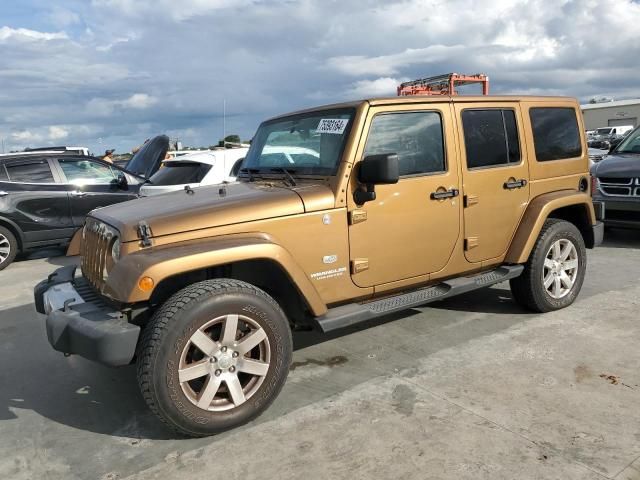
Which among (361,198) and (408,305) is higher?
(361,198)

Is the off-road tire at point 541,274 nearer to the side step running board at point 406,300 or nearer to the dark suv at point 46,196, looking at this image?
the side step running board at point 406,300

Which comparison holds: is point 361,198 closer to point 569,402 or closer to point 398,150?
point 398,150

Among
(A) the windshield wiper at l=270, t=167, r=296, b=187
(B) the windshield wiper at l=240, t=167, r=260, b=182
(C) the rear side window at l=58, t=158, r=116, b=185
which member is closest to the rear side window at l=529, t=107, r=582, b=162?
(A) the windshield wiper at l=270, t=167, r=296, b=187

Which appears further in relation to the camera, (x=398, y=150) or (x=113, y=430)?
(x=398, y=150)

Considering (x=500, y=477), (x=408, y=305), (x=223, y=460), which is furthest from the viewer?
(x=408, y=305)

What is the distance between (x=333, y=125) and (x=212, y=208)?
3.70ft

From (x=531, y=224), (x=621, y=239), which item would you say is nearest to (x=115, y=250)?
(x=531, y=224)

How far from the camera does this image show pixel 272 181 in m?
3.92

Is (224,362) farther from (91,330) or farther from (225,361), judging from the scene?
(91,330)

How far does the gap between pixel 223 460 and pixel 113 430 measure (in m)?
0.81

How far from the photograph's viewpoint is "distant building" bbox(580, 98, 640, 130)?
57.6 meters

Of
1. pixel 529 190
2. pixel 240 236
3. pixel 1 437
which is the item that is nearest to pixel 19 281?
pixel 1 437

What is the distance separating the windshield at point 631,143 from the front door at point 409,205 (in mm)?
5793

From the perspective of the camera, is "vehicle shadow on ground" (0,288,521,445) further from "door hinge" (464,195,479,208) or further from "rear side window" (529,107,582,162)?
"rear side window" (529,107,582,162)
